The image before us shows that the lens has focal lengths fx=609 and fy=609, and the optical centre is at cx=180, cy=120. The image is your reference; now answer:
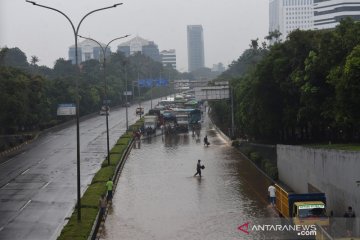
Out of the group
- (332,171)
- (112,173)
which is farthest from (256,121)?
(332,171)

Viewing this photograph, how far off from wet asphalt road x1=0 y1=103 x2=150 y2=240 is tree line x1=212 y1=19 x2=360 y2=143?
535 inches

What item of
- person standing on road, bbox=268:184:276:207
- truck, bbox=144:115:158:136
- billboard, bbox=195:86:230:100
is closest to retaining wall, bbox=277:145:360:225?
person standing on road, bbox=268:184:276:207

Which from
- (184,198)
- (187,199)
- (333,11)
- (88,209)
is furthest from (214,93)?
(333,11)

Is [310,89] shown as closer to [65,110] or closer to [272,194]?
[272,194]

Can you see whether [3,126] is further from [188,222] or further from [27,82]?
[188,222]

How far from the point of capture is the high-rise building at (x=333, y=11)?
154500mm

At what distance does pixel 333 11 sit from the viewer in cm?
15825

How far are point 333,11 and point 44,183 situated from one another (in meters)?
134

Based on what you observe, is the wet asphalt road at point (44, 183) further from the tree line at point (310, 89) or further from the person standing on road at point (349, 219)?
the tree line at point (310, 89)

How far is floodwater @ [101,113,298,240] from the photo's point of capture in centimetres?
2347

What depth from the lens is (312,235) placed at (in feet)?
65.3

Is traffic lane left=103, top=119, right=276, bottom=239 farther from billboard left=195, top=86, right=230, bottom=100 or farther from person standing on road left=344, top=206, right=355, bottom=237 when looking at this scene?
billboard left=195, top=86, right=230, bottom=100

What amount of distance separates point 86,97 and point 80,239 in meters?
78.8

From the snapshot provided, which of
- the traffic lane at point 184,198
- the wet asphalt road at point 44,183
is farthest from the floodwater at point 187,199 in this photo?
the wet asphalt road at point 44,183
